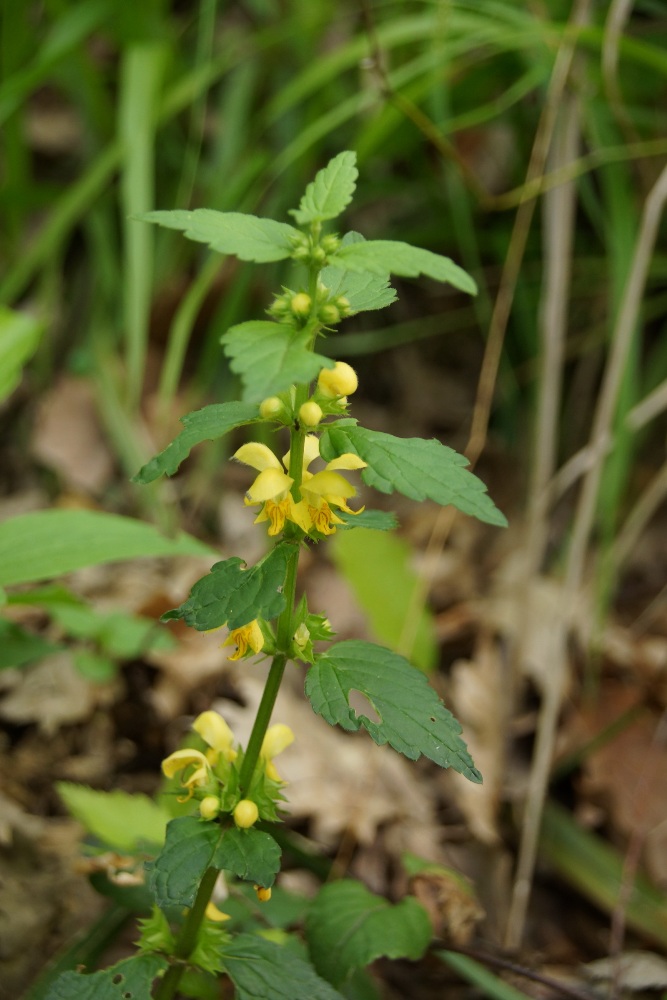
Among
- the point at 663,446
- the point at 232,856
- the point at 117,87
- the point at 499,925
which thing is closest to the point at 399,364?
the point at 663,446

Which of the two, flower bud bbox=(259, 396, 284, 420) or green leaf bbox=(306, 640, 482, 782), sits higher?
flower bud bbox=(259, 396, 284, 420)

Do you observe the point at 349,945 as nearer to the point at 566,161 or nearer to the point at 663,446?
the point at 566,161

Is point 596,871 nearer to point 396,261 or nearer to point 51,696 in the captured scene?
point 51,696

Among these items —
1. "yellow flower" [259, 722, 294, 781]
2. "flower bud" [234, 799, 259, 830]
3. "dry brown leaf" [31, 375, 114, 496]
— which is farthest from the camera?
"dry brown leaf" [31, 375, 114, 496]

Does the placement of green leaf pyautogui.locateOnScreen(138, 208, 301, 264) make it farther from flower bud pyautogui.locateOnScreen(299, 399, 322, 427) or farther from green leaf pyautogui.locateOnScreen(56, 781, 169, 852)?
green leaf pyautogui.locateOnScreen(56, 781, 169, 852)

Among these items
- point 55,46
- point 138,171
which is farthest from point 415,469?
point 55,46

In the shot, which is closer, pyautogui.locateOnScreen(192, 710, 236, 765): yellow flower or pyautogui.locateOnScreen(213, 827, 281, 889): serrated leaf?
pyautogui.locateOnScreen(213, 827, 281, 889): serrated leaf

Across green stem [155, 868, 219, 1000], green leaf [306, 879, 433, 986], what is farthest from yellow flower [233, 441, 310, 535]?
green leaf [306, 879, 433, 986]
